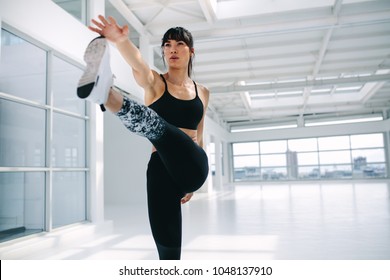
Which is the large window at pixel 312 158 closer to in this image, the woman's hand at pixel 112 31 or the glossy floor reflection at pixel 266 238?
the glossy floor reflection at pixel 266 238

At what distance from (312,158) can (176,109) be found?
1922 centimetres

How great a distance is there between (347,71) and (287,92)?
14.3ft

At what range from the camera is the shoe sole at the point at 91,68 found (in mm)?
1037

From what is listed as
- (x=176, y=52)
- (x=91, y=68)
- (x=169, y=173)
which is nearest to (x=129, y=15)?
(x=176, y=52)

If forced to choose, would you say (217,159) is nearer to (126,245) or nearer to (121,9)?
(121,9)

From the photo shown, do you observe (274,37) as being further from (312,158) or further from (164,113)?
(312,158)

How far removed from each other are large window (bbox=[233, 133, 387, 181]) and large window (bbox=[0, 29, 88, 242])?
1635 cm

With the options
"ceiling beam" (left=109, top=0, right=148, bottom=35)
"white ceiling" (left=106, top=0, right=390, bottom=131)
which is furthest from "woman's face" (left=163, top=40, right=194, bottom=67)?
"ceiling beam" (left=109, top=0, right=148, bottom=35)

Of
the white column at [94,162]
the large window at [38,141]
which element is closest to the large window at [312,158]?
the white column at [94,162]

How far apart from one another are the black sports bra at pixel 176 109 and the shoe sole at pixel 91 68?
407mm

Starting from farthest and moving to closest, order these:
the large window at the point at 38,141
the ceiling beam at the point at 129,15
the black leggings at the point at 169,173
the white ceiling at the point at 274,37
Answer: the white ceiling at the point at 274,37
the ceiling beam at the point at 129,15
the large window at the point at 38,141
the black leggings at the point at 169,173

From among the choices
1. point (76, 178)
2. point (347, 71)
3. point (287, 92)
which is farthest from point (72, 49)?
point (287, 92)

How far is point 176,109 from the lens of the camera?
1525 mm

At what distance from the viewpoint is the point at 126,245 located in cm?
372
